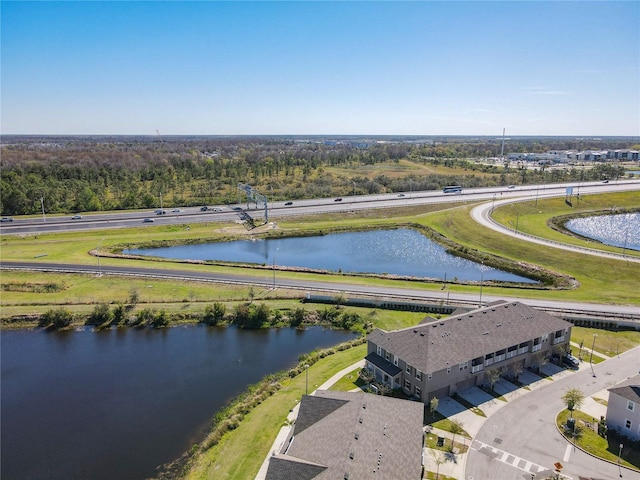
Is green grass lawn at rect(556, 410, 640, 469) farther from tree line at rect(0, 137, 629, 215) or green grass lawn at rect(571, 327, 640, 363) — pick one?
tree line at rect(0, 137, 629, 215)

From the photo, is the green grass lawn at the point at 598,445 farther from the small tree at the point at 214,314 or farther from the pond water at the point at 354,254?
the small tree at the point at 214,314

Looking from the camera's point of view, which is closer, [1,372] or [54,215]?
[1,372]

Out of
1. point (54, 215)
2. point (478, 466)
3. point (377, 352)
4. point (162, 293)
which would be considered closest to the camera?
point (478, 466)

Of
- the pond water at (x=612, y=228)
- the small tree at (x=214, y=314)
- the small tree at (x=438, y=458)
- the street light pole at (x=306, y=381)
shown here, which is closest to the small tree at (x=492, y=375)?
the small tree at (x=438, y=458)

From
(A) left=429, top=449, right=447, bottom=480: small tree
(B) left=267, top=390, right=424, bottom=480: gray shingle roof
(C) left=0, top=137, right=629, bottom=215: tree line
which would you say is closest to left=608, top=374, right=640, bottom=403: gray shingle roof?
(A) left=429, top=449, right=447, bottom=480: small tree

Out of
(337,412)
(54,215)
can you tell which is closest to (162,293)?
(337,412)

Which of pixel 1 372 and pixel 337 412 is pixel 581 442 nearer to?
pixel 337 412

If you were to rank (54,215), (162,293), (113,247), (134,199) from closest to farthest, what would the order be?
1. (162,293)
2. (113,247)
3. (54,215)
4. (134,199)
